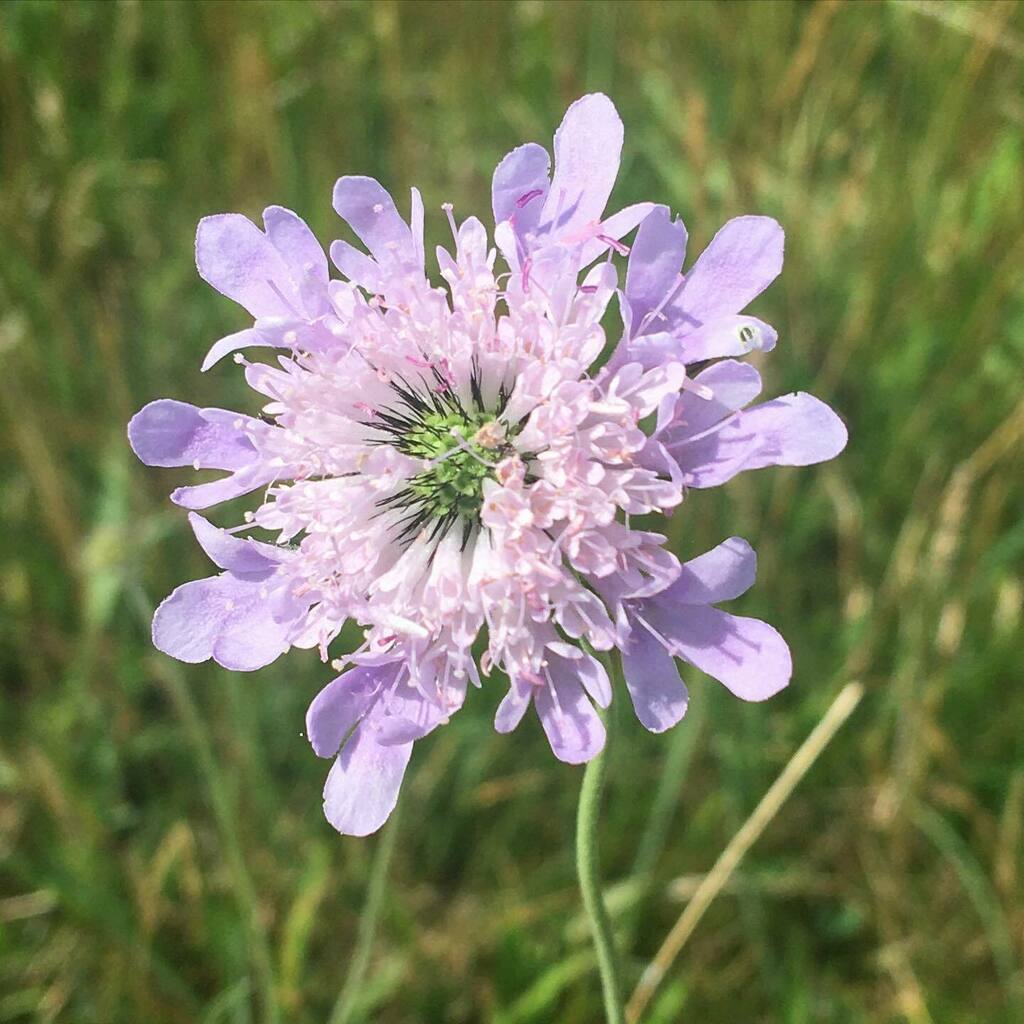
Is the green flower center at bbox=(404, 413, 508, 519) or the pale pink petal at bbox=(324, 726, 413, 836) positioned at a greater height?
the green flower center at bbox=(404, 413, 508, 519)

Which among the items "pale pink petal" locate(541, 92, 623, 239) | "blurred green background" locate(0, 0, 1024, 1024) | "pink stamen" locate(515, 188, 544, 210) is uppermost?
"pale pink petal" locate(541, 92, 623, 239)

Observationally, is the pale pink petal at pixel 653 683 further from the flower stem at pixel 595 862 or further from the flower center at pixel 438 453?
the flower center at pixel 438 453

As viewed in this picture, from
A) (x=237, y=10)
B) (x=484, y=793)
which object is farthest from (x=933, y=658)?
(x=237, y=10)

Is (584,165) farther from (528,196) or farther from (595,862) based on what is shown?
(595,862)

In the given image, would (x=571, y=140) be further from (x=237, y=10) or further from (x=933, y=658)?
(x=237, y=10)

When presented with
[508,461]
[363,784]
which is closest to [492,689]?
[363,784]

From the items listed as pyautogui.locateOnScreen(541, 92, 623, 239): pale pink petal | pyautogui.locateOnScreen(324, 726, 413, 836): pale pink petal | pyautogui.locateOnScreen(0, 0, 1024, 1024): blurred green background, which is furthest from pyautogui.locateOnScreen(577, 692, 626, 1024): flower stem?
pyautogui.locateOnScreen(0, 0, 1024, 1024): blurred green background

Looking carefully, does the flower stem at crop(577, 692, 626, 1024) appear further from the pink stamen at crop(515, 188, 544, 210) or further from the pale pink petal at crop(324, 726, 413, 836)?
the pink stamen at crop(515, 188, 544, 210)
